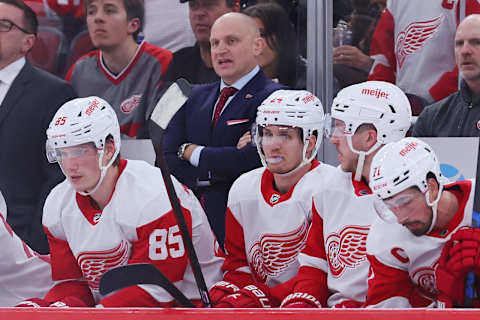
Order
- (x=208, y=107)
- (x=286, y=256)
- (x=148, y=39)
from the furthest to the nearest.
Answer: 1. (x=148, y=39)
2. (x=208, y=107)
3. (x=286, y=256)

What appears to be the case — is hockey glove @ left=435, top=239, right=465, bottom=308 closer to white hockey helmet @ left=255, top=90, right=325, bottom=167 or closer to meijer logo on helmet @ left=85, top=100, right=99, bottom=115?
white hockey helmet @ left=255, top=90, right=325, bottom=167

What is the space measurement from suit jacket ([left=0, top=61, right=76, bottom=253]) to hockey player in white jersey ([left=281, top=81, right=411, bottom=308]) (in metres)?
1.39

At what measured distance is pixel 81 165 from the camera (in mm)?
2947

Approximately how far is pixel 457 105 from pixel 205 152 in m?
1.02

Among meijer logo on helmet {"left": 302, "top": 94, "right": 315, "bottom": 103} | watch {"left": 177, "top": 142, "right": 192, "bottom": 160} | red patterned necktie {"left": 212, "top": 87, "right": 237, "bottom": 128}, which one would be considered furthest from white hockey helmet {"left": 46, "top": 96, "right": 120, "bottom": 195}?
meijer logo on helmet {"left": 302, "top": 94, "right": 315, "bottom": 103}

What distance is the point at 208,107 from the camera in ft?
11.0

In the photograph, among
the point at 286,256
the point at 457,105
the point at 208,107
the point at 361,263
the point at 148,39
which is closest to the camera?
the point at 361,263

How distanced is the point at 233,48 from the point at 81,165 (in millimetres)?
852

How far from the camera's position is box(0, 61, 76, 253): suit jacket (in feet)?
11.7

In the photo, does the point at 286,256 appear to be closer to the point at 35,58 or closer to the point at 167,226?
the point at 167,226

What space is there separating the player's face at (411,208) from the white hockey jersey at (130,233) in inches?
30.6

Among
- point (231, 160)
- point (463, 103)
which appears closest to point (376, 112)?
point (463, 103)

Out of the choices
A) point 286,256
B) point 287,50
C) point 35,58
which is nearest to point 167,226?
point 286,256

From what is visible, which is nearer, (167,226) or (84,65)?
(167,226)
